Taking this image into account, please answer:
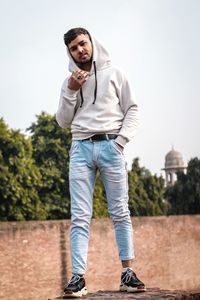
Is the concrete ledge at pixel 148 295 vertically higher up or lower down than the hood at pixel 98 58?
lower down

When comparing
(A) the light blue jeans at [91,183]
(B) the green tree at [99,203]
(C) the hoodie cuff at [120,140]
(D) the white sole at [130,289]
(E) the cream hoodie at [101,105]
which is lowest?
(D) the white sole at [130,289]

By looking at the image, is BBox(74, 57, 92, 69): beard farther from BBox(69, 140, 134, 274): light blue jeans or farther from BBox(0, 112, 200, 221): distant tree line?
BBox(0, 112, 200, 221): distant tree line

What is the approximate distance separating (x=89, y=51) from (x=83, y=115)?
35 centimetres

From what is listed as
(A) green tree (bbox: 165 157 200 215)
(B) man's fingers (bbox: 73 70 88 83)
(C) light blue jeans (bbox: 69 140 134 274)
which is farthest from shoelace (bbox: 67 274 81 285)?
(A) green tree (bbox: 165 157 200 215)

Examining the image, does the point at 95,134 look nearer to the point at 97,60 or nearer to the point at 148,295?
the point at 97,60

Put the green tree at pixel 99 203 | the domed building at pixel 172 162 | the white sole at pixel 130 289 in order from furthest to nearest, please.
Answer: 1. the domed building at pixel 172 162
2. the green tree at pixel 99 203
3. the white sole at pixel 130 289

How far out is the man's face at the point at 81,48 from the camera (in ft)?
12.0

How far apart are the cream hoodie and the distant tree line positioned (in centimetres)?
1408

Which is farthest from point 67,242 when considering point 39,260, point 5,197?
point 5,197

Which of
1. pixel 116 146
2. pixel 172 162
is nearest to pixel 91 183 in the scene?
pixel 116 146

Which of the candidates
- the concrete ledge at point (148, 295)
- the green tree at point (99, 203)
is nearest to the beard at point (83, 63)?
the concrete ledge at point (148, 295)

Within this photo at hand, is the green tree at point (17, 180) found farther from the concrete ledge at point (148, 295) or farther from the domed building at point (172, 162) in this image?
the domed building at point (172, 162)

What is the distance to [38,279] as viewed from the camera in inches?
488

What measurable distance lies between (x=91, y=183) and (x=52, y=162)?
60.6ft
